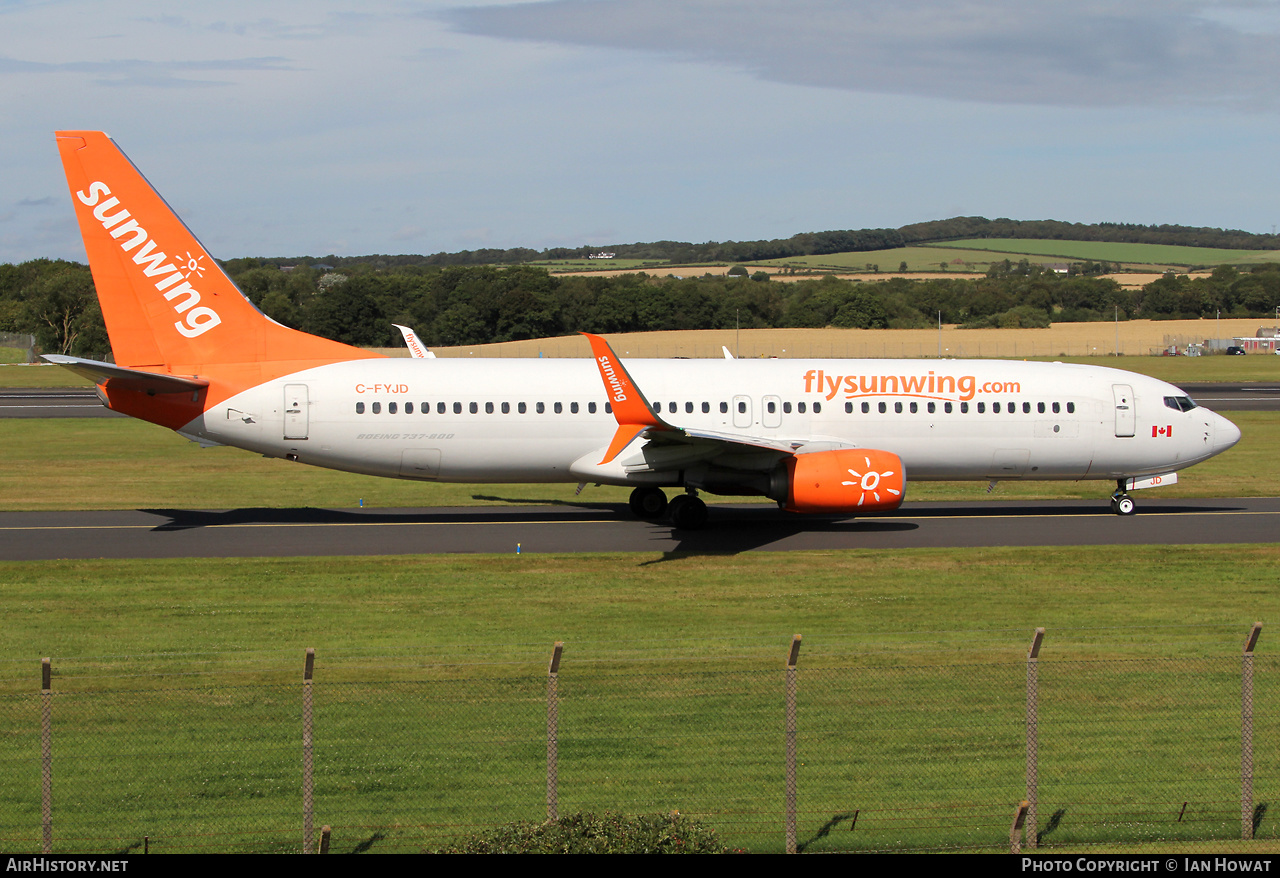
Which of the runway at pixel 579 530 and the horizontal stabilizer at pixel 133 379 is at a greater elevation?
the horizontal stabilizer at pixel 133 379

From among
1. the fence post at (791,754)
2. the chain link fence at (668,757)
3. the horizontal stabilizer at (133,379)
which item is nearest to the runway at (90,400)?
the horizontal stabilizer at (133,379)

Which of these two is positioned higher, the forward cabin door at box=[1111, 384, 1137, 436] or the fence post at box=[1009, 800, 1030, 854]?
the forward cabin door at box=[1111, 384, 1137, 436]

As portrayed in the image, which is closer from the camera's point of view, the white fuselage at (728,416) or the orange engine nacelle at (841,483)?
the orange engine nacelle at (841,483)

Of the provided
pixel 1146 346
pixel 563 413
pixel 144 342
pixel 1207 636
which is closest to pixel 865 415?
pixel 563 413

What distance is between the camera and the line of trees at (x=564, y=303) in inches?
4624

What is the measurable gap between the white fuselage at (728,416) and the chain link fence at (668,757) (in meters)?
12.5

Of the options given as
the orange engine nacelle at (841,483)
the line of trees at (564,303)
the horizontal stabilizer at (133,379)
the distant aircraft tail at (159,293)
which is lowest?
the orange engine nacelle at (841,483)

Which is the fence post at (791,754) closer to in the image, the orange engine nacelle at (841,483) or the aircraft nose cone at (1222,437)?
the orange engine nacelle at (841,483)

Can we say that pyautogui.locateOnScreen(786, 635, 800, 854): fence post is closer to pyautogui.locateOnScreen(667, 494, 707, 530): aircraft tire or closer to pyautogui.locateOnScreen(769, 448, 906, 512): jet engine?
pyautogui.locateOnScreen(769, 448, 906, 512): jet engine

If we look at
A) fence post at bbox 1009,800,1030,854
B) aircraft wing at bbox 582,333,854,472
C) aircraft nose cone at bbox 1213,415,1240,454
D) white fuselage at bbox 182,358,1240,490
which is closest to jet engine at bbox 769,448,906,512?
aircraft wing at bbox 582,333,854,472

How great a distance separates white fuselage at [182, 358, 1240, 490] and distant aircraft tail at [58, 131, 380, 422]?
3.24 feet

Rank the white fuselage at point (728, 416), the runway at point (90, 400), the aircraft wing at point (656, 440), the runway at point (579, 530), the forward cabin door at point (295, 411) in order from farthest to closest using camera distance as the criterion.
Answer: the runway at point (90, 400) → the white fuselage at point (728, 416) → the forward cabin door at point (295, 411) → the runway at point (579, 530) → the aircraft wing at point (656, 440)

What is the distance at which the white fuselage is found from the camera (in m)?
26.0
